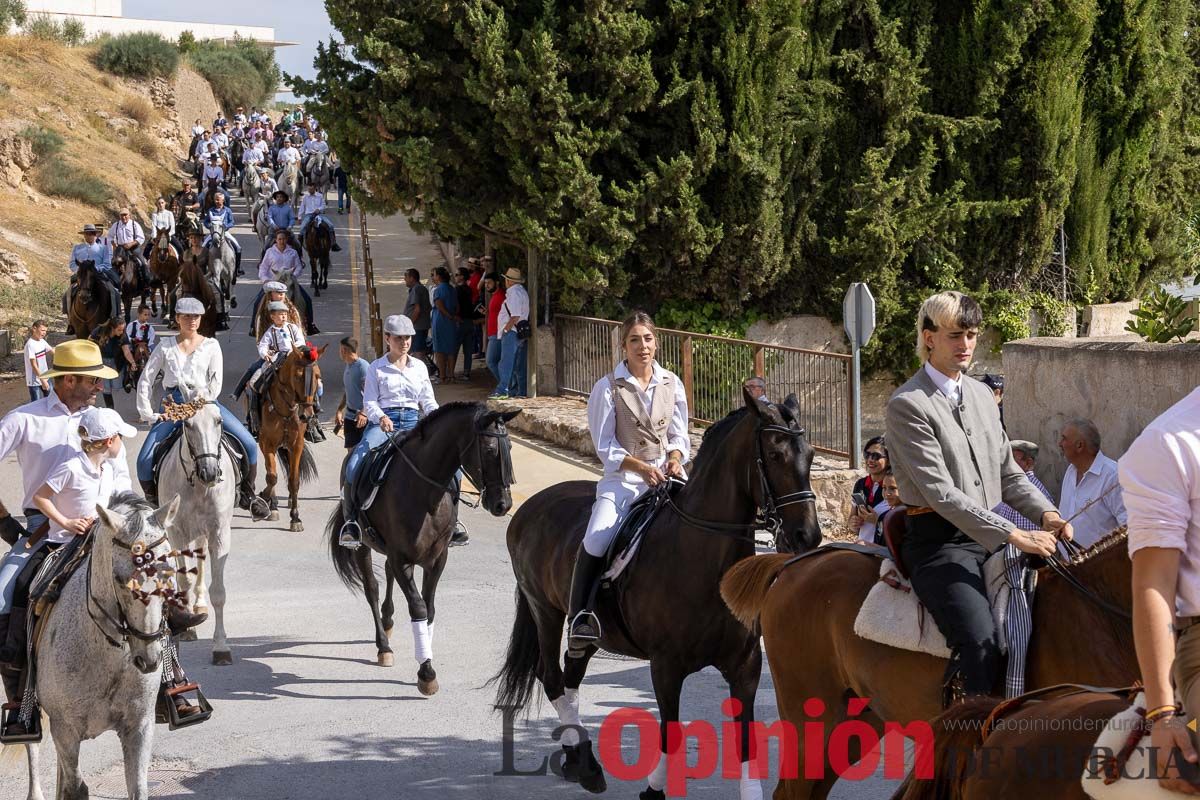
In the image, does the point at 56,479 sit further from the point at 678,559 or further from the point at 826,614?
the point at 826,614

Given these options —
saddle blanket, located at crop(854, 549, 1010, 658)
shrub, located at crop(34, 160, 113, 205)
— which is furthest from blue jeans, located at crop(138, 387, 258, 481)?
shrub, located at crop(34, 160, 113, 205)

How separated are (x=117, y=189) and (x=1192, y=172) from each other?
37.9 m

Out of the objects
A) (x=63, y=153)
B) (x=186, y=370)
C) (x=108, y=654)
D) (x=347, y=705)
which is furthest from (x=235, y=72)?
(x=108, y=654)

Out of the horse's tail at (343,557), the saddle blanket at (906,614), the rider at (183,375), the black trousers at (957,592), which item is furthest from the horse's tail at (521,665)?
the rider at (183,375)

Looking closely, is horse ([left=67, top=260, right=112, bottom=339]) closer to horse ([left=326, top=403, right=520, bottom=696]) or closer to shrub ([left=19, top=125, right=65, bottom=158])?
horse ([left=326, top=403, right=520, bottom=696])

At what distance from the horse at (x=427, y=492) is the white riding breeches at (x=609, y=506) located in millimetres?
2121

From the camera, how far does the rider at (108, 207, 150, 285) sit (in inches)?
1246

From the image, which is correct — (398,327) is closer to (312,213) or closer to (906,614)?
(906,614)

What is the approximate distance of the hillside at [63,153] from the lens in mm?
38188

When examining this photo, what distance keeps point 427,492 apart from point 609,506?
3.00 meters

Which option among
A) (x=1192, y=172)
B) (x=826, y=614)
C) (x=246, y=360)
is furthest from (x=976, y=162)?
(x=826, y=614)

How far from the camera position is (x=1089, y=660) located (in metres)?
5.33

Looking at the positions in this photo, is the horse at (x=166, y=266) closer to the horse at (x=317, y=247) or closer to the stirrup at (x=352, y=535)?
the horse at (x=317, y=247)

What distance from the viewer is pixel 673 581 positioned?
759 centimetres
